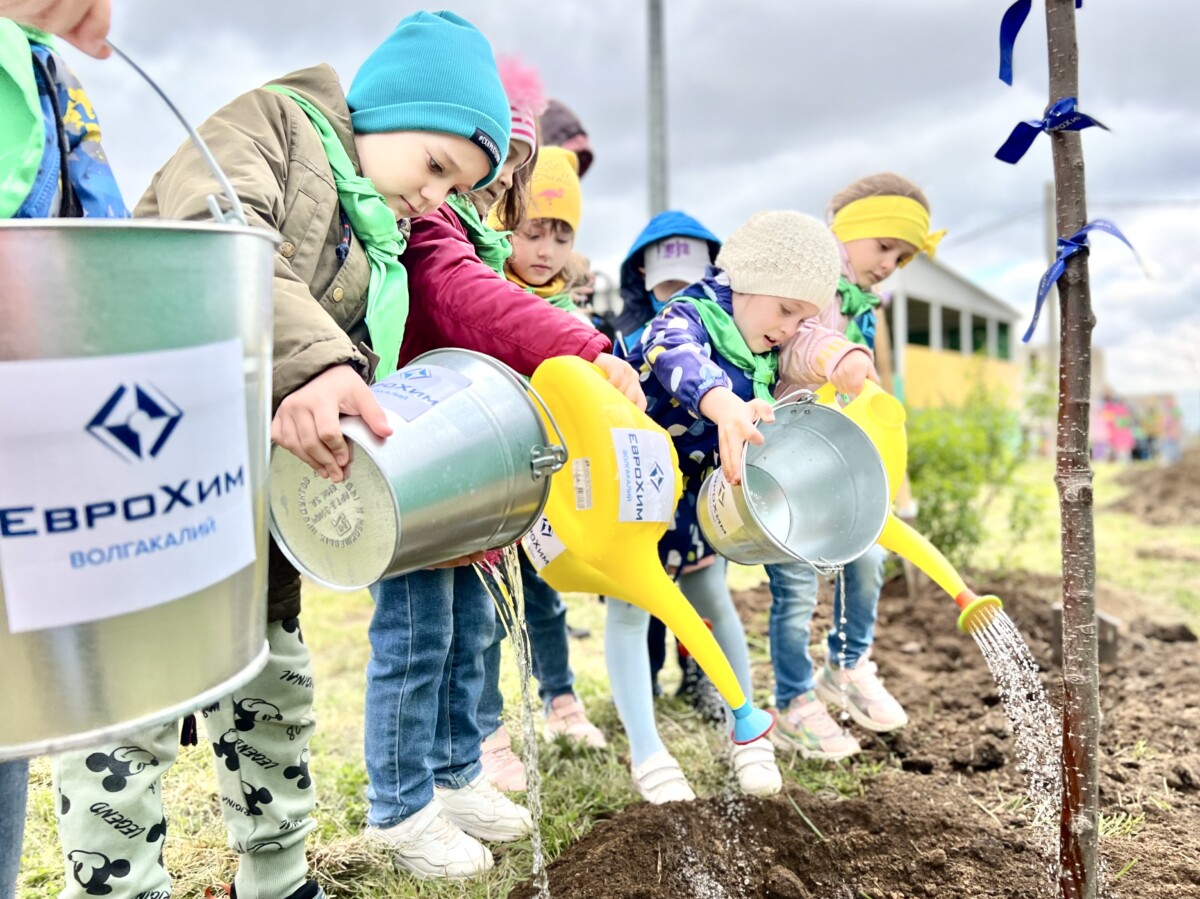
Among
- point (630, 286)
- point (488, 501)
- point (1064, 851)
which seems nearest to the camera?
point (488, 501)

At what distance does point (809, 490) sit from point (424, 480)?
2.89 feet

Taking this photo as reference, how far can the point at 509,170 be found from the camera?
1976 mm

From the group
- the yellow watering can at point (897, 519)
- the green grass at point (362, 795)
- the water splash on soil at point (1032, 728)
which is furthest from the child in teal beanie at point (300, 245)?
the water splash on soil at point (1032, 728)

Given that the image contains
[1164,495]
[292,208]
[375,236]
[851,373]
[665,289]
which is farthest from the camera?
[1164,495]

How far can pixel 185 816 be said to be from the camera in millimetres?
2018

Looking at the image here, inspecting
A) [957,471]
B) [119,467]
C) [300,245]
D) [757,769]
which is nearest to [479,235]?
[300,245]

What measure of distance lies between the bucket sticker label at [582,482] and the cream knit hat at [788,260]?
62 centimetres

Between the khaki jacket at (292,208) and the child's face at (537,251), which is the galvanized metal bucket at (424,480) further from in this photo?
the child's face at (537,251)

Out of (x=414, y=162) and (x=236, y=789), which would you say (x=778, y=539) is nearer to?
(x=414, y=162)

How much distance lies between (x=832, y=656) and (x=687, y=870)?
1.10 m

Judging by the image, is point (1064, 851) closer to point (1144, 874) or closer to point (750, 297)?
point (1144, 874)

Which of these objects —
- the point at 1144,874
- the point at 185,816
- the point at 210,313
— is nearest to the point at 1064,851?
the point at 1144,874

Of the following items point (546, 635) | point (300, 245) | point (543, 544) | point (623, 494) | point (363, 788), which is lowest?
point (363, 788)

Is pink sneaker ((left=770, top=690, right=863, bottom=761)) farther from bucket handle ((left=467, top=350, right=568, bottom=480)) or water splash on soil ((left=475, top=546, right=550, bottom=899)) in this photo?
bucket handle ((left=467, top=350, right=568, bottom=480))
